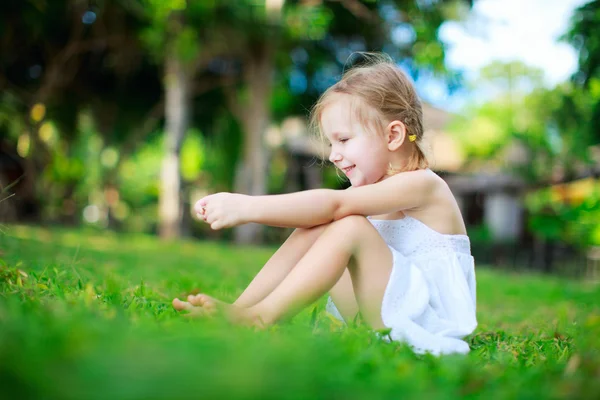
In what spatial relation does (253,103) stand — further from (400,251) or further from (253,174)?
(400,251)

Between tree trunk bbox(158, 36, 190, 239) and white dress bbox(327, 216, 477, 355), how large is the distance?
10.6 meters

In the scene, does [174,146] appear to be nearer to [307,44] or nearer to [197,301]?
[307,44]

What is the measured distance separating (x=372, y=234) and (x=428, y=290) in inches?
13.0

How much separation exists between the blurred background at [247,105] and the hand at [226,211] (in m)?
6.13

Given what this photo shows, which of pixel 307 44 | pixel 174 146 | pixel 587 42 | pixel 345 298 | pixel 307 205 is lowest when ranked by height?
pixel 174 146

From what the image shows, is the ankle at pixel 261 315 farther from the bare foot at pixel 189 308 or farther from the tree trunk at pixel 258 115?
the tree trunk at pixel 258 115

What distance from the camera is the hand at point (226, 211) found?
2.46 m

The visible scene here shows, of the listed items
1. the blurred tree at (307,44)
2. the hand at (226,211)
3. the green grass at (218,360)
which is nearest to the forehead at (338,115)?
the hand at (226,211)

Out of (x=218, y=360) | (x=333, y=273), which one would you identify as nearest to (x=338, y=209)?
(x=333, y=273)

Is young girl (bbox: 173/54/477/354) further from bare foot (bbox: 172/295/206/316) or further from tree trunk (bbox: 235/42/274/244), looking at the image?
tree trunk (bbox: 235/42/274/244)

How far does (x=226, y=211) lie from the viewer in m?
2.48

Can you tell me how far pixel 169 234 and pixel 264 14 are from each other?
4753 mm

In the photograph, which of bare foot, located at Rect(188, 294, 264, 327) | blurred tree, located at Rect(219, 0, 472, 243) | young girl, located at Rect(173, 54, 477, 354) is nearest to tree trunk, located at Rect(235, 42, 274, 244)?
blurred tree, located at Rect(219, 0, 472, 243)

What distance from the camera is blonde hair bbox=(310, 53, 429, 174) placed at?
111 inches
